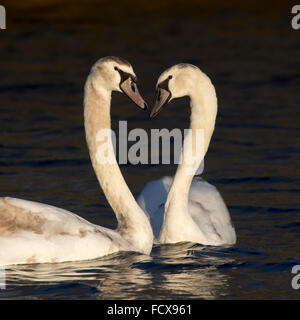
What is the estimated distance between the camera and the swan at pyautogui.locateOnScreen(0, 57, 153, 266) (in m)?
8.48

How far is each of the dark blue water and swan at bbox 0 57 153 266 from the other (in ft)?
0.36

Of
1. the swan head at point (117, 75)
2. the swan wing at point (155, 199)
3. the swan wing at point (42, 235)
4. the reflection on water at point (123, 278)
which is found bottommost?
the reflection on water at point (123, 278)

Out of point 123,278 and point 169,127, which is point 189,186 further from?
point 169,127

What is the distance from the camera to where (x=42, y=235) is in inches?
335

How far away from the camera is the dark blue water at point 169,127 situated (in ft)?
27.7

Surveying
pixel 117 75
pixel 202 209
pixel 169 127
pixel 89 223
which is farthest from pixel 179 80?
pixel 169 127

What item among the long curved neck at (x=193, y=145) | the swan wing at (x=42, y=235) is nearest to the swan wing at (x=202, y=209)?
the long curved neck at (x=193, y=145)

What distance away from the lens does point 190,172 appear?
32.9ft

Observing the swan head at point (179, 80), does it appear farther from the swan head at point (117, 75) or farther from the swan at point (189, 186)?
the swan head at point (117, 75)

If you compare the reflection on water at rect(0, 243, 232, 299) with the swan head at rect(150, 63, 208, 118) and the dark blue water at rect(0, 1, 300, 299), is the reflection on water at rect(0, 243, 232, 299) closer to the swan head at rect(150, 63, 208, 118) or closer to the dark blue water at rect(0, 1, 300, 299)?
the dark blue water at rect(0, 1, 300, 299)

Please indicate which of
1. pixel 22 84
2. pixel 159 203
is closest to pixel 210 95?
pixel 159 203

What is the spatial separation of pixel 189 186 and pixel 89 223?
4.77 ft

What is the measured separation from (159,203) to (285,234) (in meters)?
1.50
